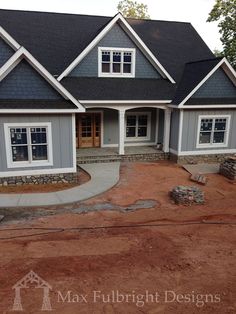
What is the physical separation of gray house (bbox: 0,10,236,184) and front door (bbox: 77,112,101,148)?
0.21 feet

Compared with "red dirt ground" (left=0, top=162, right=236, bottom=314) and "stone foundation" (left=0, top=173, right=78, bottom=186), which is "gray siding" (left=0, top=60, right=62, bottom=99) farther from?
"red dirt ground" (left=0, top=162, right=236, bottom=314)

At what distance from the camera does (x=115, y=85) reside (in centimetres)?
1638

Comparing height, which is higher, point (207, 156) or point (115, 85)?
point (115, 85)

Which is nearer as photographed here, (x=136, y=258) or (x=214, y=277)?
(x=214, y=277)

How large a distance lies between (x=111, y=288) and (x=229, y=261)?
10.1 feet

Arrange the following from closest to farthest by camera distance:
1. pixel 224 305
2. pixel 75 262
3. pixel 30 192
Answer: pixel 224 305 < pixel 75 262 < pixel 30 192

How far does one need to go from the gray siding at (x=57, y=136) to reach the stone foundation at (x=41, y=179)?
41cm

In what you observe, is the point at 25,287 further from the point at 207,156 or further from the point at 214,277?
the point at 207,156

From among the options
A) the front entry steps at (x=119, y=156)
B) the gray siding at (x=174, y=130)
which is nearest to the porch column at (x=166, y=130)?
the gray siding at (x=174, y=130)

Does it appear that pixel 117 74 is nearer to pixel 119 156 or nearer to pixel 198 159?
pixel 119 156

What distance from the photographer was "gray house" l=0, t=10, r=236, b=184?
38.7 ft

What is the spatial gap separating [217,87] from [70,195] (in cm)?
1065

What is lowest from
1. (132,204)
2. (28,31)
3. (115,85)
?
(132,204)

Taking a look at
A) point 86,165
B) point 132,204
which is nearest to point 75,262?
point 132,204
